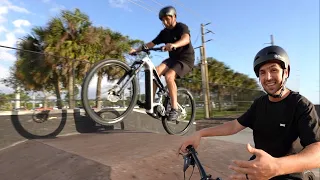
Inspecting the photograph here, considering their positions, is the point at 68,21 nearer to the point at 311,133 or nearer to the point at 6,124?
the point at 6,124

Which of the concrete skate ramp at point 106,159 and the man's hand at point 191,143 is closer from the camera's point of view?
the man's hand at point 191,143

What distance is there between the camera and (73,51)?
17203 mm

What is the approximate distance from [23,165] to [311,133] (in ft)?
9.97

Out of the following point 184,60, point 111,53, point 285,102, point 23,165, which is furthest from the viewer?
point 111,53

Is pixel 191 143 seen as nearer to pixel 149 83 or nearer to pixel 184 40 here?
pixel 149 83

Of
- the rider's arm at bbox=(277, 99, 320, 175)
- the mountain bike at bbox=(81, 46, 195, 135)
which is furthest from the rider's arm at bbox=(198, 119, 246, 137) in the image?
the mountain bike at bbox=(81, 46, 195, 135)

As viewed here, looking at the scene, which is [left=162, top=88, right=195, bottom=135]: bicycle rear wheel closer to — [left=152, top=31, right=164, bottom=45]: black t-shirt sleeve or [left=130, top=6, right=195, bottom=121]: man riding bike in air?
[left=130, top=6, right=195, bottom=121]: man riding bike in air

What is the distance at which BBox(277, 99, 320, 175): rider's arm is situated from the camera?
1183 millimetres

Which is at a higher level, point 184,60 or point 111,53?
point 111,53

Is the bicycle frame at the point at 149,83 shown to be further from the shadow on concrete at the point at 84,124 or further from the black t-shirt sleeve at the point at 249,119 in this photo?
the black t-shirt sleeve at the point at 249,119

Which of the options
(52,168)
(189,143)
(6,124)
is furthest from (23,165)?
(189,143)

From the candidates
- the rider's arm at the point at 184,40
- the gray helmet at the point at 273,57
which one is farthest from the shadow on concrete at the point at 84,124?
the gray helmet at the point at 273,57

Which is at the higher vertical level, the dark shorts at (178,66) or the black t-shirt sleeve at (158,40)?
the black t-shirt sleeve at (158,40)

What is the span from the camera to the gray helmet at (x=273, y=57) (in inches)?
67.4
